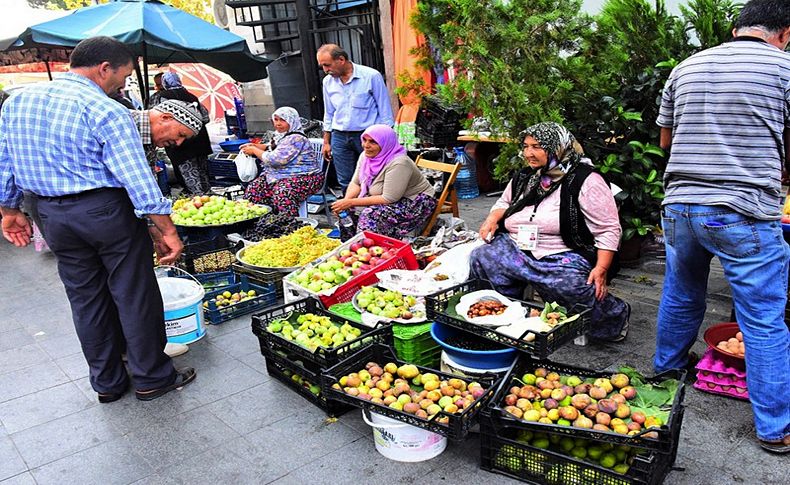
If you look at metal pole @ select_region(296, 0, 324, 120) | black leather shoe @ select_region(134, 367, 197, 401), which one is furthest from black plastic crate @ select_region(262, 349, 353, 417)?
metal pole @ select_region(296, 0, 324, 120)

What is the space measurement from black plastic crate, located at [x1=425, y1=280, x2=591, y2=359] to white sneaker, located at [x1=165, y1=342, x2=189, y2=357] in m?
1.87

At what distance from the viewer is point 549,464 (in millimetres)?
2488

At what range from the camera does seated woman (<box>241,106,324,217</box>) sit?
253 inches

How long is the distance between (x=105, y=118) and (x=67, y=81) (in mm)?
307

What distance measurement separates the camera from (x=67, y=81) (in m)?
3.09

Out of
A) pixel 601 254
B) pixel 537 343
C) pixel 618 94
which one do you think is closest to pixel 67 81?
pixel 537 343

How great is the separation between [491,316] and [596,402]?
0.68m

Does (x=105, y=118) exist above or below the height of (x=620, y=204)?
above

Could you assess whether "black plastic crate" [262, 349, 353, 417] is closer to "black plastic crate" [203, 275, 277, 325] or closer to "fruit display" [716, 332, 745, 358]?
"black plastic crate" [203, 275, 277, 325]

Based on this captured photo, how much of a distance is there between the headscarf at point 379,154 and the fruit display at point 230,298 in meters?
1.31

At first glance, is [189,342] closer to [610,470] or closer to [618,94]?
[610,470]

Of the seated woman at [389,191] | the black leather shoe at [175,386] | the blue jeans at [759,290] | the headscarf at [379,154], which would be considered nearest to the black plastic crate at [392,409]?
the blue jeans at [759,290]

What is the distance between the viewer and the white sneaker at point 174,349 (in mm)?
4066

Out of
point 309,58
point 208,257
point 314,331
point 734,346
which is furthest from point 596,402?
point 309,58
